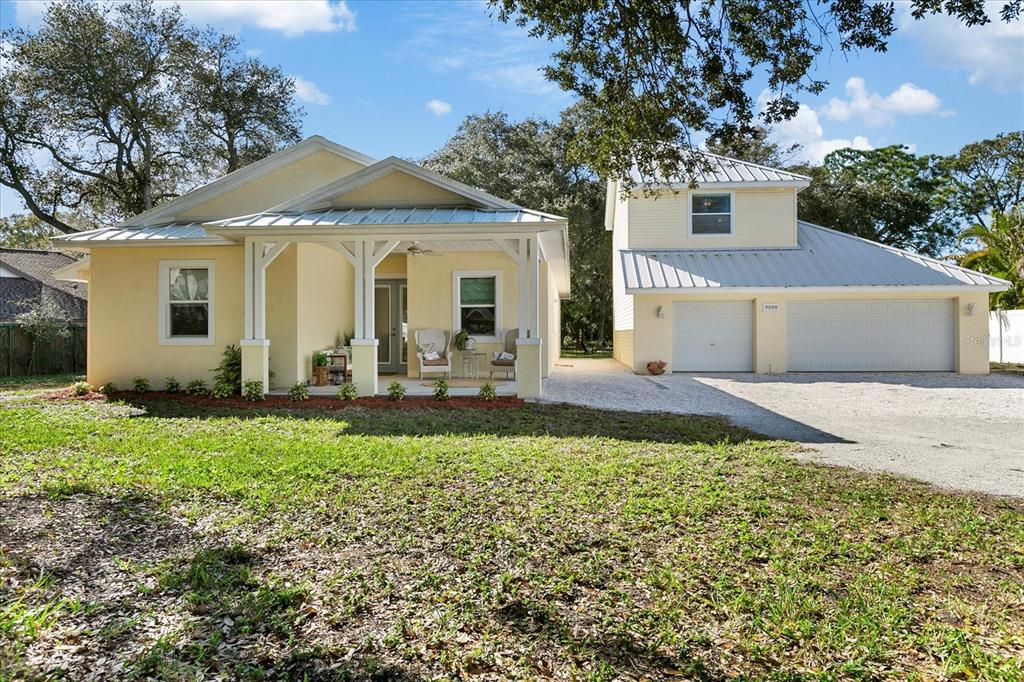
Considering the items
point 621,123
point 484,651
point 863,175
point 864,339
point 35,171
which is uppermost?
point 863,175

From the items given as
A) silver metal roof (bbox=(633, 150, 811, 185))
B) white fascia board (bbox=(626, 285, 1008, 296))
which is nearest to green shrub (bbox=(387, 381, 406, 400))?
white fascia board (bbox=(626, 285, 1008, 296))

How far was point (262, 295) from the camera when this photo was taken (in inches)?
403

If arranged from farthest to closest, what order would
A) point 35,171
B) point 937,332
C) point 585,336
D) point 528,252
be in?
1. point 585,336
2. point 35,171
3. point 937,332
4. point 528,252

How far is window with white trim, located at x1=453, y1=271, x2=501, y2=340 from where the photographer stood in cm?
1329

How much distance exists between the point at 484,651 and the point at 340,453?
3.97 meters

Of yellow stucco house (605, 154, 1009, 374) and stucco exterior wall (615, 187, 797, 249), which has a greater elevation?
stucco exterior wall (615, 187, 797, 249)

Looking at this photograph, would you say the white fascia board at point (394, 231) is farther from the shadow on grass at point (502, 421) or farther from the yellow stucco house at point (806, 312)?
the yellow stucco house at point (806, 312)

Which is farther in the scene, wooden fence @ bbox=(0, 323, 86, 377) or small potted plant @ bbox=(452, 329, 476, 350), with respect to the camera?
wooden fence @ bbox=(0, 323, 86, 377)

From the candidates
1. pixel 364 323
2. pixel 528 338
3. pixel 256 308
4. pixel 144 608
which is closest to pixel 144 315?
pixel 256 308

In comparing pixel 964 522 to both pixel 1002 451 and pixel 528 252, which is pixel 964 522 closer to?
pixel 1002 451

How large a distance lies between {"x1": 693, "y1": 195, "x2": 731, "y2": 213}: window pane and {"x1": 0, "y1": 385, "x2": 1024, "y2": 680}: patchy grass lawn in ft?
42.0

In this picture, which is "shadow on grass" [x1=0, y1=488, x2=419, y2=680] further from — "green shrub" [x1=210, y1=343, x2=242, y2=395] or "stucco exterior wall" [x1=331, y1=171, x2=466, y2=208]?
"stucco exterior wall" [x1=331, y1=171, x2=466, y2=208]

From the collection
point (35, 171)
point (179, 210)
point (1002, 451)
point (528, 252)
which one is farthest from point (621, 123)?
point (35, 171)

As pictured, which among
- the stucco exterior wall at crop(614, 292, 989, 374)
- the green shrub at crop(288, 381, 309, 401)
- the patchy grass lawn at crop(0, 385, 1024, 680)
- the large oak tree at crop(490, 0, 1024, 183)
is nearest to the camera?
the patchy grass lawn at crop(0, 385, 1024, 680)
